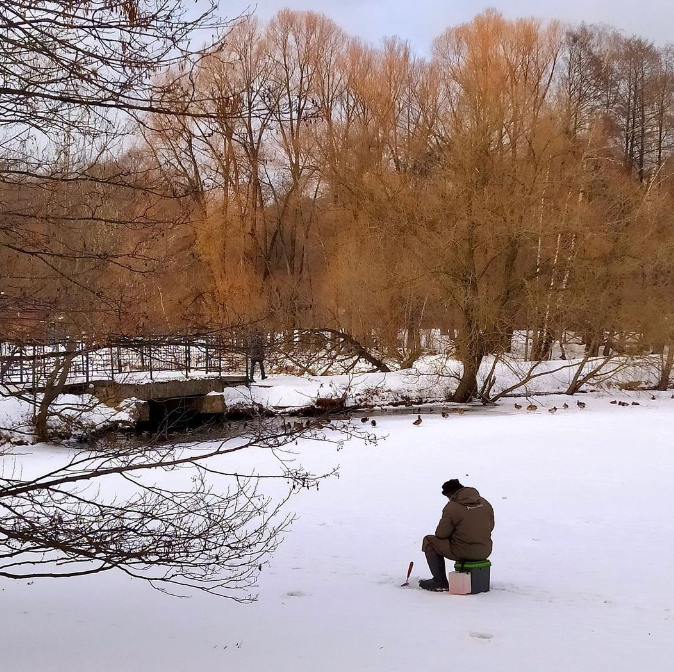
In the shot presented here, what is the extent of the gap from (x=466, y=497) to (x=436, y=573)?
0.88m

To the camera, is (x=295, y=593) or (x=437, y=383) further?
(x=437, y=383)

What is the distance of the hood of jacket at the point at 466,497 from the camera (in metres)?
7.76

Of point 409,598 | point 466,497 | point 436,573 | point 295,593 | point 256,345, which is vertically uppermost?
point 256,345

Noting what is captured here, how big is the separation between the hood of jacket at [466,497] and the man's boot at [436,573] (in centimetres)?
60

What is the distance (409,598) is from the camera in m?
7.77

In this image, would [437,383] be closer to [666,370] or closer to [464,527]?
[666,370]

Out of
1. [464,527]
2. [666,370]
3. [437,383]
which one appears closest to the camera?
[464,527]

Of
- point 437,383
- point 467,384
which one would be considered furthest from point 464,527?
point 437,383

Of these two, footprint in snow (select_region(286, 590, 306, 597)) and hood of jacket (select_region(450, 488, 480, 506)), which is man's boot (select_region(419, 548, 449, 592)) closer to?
hood of jacket (select_region(450, 488, 480, 506))

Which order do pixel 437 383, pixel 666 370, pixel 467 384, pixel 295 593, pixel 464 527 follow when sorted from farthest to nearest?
pixel 666 370, pixel 437 383, pixel 467 384, pixel 295 593, pixel 464 527

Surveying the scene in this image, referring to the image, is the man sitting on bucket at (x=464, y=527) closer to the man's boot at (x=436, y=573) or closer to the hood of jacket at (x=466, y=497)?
the hood of jacket at (x=466, y=497)

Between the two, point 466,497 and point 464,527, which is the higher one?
point 466,497

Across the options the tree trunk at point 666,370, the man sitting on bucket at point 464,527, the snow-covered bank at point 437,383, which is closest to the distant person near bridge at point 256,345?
the man sitting on bucket at point 464,527

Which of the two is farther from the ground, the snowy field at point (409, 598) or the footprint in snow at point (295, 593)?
the snowy field at point (409, 598)
